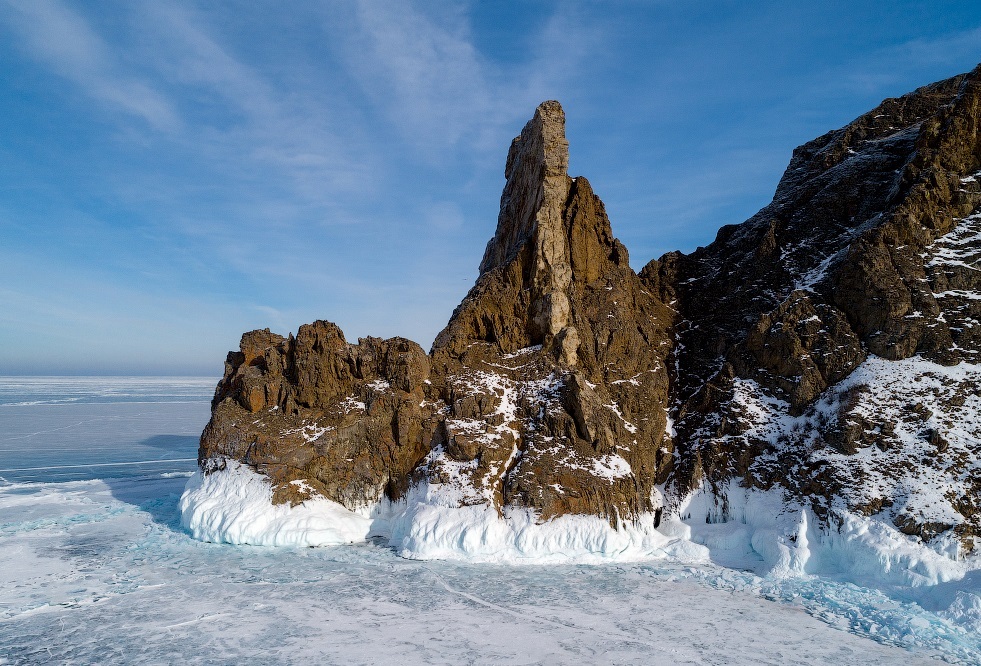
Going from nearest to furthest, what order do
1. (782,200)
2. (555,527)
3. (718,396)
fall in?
(555,527), (718,396), (782,200)

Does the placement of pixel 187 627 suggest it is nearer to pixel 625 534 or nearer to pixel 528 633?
pixel 528 633

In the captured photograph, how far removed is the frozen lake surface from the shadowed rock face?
3.28 meters

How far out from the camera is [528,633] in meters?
A: 14.6

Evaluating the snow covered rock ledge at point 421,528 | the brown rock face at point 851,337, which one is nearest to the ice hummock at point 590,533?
the snow covered rock ledge at point 421,528

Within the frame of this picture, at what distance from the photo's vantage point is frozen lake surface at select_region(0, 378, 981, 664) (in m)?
13.6

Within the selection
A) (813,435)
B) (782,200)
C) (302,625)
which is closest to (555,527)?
(302,625)

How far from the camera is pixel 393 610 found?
1602 centimetres

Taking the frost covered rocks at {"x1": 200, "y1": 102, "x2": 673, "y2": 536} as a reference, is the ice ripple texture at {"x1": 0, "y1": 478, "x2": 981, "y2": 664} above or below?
below

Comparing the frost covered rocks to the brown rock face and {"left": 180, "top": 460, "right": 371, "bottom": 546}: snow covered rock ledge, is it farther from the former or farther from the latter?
the brown rock face

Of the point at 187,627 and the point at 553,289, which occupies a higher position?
the point at 553,289

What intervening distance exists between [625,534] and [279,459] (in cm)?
1460

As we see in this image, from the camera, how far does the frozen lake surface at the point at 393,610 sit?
13.6 m

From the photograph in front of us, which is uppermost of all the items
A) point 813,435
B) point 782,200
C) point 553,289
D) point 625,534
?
point 782,200

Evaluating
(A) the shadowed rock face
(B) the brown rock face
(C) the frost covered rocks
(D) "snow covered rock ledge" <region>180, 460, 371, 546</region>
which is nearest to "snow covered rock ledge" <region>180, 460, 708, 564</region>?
(D) "snow covered rock ledge" <region>180, 460, 371, 546</region>
